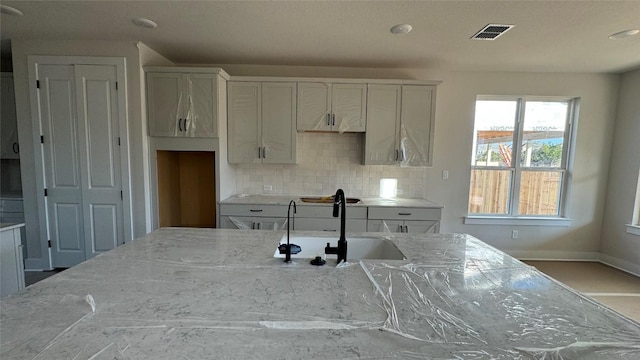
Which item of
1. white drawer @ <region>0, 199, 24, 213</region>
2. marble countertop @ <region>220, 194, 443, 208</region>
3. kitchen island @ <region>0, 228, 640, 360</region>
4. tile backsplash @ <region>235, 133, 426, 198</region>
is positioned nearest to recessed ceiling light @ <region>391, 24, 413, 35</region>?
tile backsplash @ <region>235, 133, 426, 198</region>

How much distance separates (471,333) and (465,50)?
9.91ft

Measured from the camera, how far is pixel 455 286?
1.18 meters

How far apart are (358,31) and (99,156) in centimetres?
304

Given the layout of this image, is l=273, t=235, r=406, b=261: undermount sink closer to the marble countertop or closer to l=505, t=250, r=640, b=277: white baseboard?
the marble countertop

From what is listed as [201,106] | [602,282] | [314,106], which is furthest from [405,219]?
[201,106]

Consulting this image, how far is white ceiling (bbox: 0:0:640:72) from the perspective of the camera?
2150 millimetres

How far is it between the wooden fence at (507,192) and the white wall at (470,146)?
184mm

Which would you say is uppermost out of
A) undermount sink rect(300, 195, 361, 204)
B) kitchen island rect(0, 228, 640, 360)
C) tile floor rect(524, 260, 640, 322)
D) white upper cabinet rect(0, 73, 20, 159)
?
white upper cabinet rect(0, 73, 20, 159)

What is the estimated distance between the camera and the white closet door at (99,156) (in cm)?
290

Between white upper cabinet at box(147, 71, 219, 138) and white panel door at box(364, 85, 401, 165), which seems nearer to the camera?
white upper cabinet at box(147, 71, 219, 138)

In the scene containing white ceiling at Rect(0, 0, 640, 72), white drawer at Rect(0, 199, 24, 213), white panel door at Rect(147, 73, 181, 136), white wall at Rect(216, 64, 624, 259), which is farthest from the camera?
white wall at Rect(216, 64, 624, 259)

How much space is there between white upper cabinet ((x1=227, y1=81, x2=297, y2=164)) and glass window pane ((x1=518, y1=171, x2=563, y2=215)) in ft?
10.9

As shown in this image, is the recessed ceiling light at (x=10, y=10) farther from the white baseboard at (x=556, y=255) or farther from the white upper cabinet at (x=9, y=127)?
the white baseboard at (x=556, y=255)

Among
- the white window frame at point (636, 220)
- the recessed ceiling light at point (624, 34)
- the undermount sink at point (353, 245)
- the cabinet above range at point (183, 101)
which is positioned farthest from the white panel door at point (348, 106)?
the white window frame at point (636, 220)
